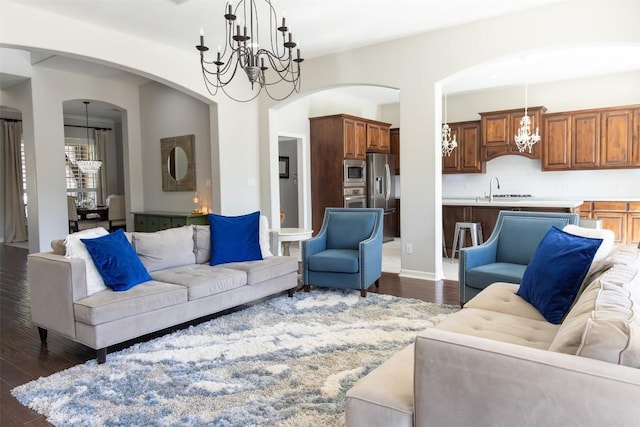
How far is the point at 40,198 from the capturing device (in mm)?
6332

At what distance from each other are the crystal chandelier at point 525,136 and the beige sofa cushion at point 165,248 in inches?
210

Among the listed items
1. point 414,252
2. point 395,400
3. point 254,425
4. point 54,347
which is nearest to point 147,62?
point 54,347

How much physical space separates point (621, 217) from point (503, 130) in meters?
2.28

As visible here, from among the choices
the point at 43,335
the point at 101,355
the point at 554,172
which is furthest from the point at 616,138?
the point at 43,335

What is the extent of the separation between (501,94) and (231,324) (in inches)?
268

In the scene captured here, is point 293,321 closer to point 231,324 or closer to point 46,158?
point 231,324

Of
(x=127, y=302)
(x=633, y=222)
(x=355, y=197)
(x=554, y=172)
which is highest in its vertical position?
(x=554, y=172)

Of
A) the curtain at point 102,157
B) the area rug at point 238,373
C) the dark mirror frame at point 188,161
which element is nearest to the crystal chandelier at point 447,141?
the dark mirror frame at point 188,161

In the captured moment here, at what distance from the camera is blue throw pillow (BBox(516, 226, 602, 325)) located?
2227 mm

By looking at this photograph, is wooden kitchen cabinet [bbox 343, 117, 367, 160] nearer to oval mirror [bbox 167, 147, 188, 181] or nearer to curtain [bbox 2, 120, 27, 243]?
oval mirror [bbox 167, 147, 188, 181]

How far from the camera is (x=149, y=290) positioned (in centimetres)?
314

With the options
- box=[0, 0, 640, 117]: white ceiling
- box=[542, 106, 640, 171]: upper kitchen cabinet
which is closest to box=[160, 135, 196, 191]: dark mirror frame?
box=[0, 0, 640, 117]: white ceiling

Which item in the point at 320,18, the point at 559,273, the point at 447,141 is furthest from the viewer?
the point at 447,141

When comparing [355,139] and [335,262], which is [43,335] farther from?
[355,139]
